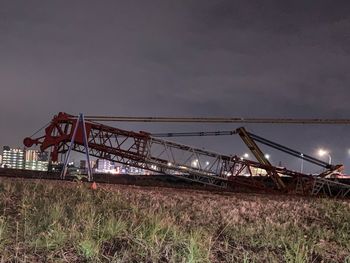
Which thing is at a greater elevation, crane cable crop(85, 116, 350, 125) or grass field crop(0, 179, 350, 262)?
crane cable crop(85, 116, 350, 125)

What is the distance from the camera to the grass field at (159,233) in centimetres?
657

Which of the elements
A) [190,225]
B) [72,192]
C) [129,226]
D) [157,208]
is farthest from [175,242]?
[72,192]

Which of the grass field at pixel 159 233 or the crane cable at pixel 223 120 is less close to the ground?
the crane cable at pixel 223 120

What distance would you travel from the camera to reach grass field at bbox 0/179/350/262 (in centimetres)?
657

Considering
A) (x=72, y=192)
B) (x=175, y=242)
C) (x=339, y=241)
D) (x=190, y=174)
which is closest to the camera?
(x=175, y=242)

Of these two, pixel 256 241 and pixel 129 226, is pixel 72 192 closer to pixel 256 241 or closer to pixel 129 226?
pixel 129 226

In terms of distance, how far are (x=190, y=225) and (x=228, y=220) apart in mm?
1065

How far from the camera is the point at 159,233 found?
7.41 meters

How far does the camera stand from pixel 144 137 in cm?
3528

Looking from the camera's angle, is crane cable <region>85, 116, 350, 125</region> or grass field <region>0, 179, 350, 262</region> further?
crane cable <region>85, 116, 350, 125</region>

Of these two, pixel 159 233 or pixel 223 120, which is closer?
pixel 159 233

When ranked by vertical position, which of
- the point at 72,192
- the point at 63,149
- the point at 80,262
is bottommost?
the point at 80,262

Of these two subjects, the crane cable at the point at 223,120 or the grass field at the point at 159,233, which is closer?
the grass field at the point at 159,233

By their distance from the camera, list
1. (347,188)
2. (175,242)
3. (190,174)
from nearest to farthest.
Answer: (175,242)
(347,188)
(190,174)
